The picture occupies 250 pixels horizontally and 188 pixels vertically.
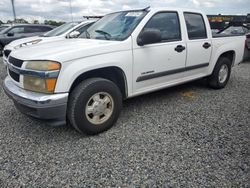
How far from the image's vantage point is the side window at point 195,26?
4.28 meters

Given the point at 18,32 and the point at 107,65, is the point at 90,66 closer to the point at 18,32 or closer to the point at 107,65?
the point at 107,65

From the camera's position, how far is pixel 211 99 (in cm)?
464

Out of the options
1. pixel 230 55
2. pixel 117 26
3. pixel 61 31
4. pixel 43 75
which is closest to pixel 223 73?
pixel 230 55

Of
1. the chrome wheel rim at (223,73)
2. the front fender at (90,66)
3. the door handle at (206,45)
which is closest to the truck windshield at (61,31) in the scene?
the door handle at (206,45)

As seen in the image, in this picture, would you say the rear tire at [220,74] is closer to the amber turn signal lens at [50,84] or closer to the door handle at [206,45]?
the door handle at [206,45]

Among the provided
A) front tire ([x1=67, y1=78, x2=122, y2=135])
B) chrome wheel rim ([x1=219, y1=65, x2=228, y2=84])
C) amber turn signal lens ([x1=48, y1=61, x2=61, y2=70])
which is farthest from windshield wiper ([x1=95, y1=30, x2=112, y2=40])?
chrome wheel rim ([x1=219, y1=65, x2=228, y2=84])

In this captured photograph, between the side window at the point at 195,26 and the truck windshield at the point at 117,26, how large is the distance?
1059mm

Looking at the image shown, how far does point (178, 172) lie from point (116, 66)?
1599 millimetres

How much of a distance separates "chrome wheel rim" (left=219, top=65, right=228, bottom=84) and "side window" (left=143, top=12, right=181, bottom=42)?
6.00 feet

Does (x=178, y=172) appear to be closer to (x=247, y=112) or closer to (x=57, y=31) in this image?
(x=247, y=112)

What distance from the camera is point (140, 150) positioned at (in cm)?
280

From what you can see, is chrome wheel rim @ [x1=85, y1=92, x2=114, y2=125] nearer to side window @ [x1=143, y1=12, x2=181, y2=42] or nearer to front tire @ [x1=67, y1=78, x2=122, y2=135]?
front tire @ [x1=67, y1=78, x2=122, y2=135]

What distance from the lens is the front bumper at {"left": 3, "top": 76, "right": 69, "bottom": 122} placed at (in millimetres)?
2658

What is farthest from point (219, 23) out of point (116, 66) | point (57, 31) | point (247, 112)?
point (116, 66)
